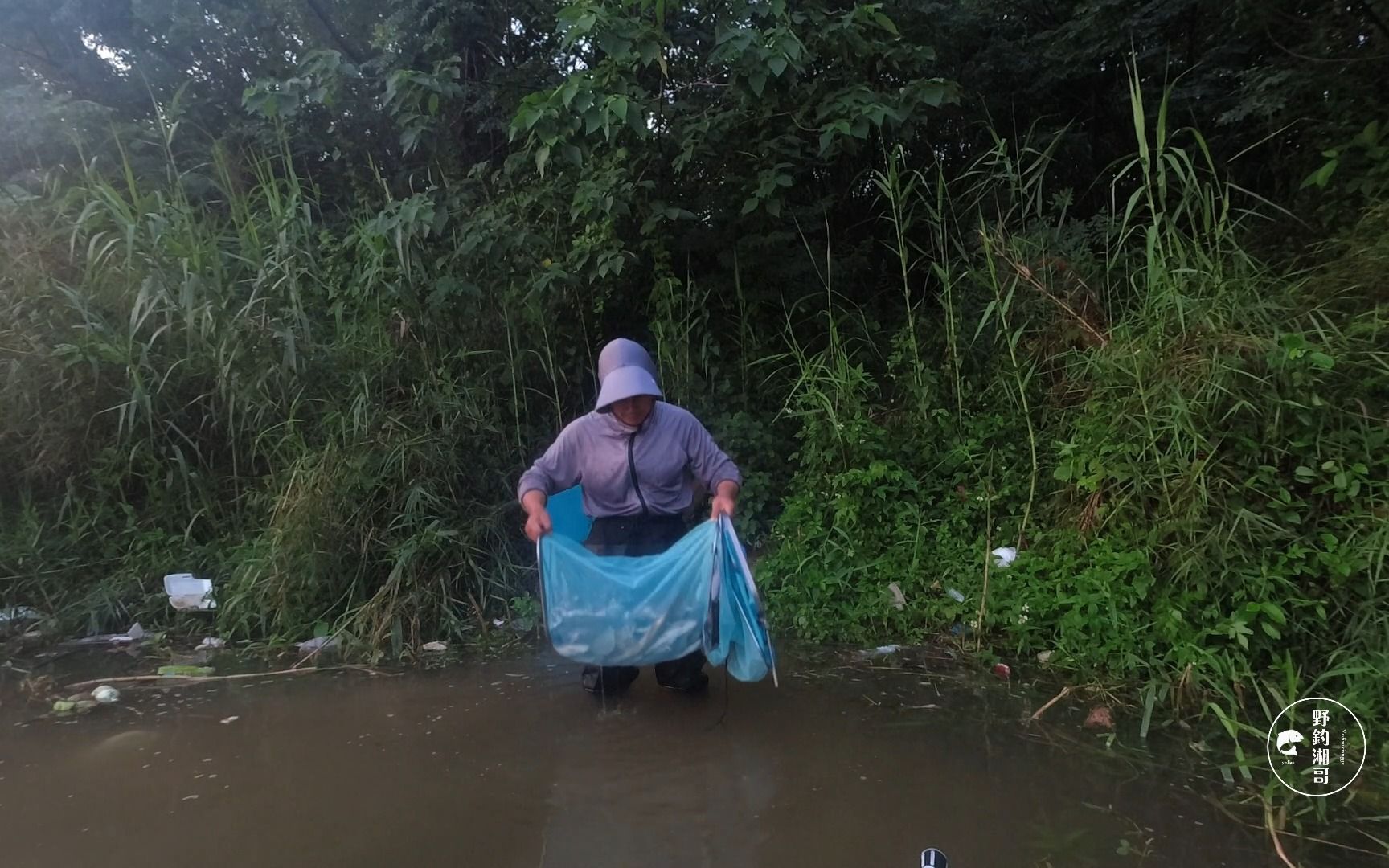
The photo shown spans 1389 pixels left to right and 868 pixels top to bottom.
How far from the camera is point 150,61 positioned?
289 inches

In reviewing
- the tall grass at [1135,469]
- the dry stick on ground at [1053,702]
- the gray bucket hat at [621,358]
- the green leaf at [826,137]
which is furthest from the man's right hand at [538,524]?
the green leaf at [826,137]

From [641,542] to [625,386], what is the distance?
64cm

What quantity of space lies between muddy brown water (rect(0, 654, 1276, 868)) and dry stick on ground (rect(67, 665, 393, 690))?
11 centimetres

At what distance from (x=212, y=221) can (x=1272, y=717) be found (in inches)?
233

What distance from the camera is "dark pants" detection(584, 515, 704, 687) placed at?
3453 millimetres

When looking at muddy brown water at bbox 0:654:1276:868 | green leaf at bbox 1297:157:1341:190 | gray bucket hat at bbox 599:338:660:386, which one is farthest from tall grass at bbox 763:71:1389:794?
gray bucket hat at bbox 599:338:660:386

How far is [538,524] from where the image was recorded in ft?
10.5

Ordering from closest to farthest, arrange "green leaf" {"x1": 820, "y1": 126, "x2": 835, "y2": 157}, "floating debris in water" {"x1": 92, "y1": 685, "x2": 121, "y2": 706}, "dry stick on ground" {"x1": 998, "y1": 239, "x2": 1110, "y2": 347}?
"floating debris in water" {"x1": 92, "y1": 685, "x2": 121, "y2": 706} < "dry stick on ground" {"x1": 998, "y1": 239, "x2": 1110, "y2": 347} < "green leaf" {"x1": 820, "y1": 126, "x2": 835, "y2": 157}

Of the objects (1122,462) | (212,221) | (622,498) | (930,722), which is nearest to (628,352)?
(622,498)

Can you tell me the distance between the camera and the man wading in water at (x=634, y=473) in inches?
132

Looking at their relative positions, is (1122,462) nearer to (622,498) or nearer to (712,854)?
(622,498)

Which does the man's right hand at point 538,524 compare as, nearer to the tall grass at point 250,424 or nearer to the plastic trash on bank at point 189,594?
the tall grass at point 250,424

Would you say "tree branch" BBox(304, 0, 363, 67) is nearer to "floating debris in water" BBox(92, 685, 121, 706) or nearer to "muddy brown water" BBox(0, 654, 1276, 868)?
"floating debris in water" BBox(92, 685, 121, 706)

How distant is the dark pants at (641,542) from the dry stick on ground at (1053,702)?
127cm
